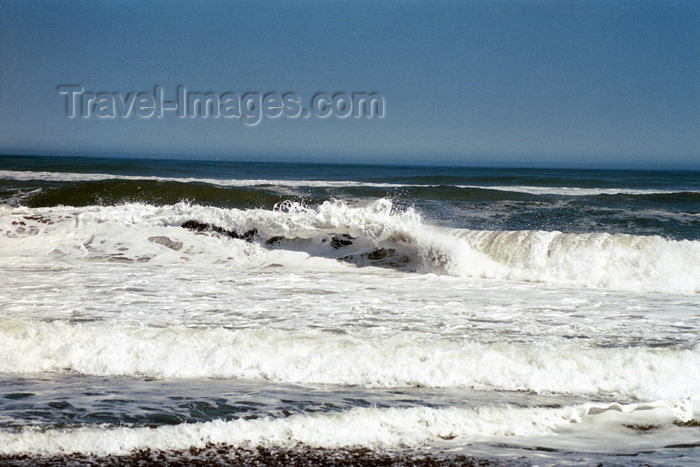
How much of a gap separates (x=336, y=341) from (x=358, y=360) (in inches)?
13.1

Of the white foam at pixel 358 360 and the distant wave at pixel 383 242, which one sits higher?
the distant wave at pixel 383 242

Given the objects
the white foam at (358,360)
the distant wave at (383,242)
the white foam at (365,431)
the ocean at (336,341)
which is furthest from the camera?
the distant wave at (383,242)

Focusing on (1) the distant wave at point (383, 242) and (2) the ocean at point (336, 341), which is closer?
(2) the ocean at point (336, 341)

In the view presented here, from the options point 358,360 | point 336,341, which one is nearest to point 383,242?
point 336,341

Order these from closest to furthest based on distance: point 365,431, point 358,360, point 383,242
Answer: point 365,431 → point 358,360 → point 383,242

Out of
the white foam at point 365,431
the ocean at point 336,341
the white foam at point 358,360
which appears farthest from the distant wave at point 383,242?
the white foam at point 365,431

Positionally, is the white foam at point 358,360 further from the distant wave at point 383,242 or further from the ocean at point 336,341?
the distant wave at point 383,242

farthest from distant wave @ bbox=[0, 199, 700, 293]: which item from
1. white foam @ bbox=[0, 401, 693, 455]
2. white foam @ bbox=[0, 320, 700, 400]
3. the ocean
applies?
white foam @ bbox=[0, 401, 693, 455]

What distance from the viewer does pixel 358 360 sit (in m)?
3.89

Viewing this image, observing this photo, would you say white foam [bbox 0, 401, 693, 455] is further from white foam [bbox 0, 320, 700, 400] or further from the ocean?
white foam [bbox 0, 320, 700, 400]

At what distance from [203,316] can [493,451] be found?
284 centimetres

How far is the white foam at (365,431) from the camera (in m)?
2.73

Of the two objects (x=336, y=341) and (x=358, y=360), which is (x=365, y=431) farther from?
(x=336, y=341)

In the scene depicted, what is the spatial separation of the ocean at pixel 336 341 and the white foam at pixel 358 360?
A: 13 mm
